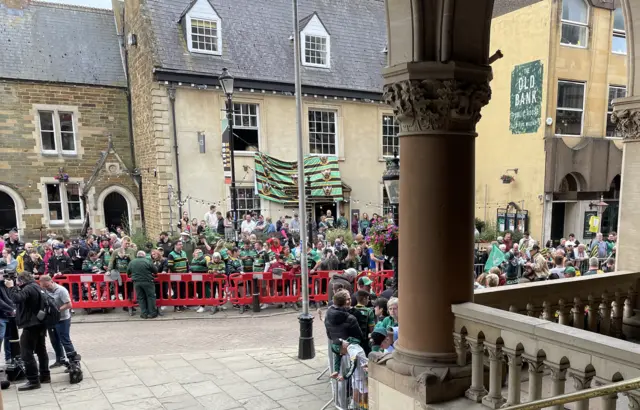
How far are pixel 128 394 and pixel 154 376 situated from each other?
0.60 metres

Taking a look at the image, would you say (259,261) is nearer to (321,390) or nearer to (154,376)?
(154,376)

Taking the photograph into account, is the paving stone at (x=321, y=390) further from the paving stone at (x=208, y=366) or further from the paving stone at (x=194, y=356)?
the paving stone at (x=194, y=356)

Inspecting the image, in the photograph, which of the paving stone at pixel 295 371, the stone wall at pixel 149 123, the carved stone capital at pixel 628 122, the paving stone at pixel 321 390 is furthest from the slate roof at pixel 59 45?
the carved stone capital at pixel 628 122

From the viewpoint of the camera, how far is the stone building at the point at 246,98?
55.2 feet

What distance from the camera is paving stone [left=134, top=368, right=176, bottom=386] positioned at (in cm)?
650

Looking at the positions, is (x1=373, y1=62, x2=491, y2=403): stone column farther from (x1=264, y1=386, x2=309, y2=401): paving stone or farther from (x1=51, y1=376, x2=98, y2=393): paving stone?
(x1=51, y1=376, x2=98, y2=393): paving stone

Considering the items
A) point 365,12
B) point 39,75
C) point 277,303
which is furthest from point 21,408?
point 365,12

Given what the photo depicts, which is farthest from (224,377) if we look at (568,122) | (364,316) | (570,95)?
(570,95)

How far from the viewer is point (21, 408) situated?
5.72 meters

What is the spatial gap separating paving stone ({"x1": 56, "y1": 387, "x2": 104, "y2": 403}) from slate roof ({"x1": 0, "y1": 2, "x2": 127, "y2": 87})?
53.3ft

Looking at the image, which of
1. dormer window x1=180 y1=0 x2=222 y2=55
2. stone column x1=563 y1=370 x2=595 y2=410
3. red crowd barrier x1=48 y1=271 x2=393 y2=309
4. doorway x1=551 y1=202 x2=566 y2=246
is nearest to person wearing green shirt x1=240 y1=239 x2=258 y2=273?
red crowd barrier x1=48 y1=271 x2=393 y2=309

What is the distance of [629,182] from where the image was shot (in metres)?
5.41

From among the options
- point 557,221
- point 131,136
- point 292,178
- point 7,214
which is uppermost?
point 131,136

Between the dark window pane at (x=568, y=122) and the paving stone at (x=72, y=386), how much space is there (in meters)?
18.1
